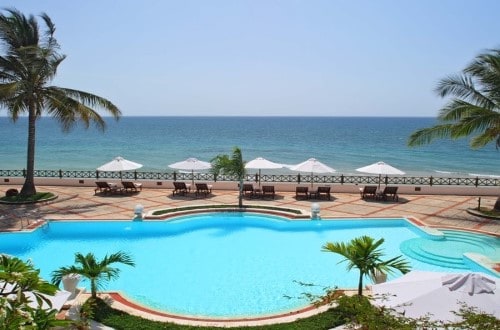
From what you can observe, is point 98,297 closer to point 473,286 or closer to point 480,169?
point 473,286

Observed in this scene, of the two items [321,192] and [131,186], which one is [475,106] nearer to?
[321,192]

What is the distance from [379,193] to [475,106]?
249 inches

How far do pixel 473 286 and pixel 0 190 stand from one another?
23.7 meters

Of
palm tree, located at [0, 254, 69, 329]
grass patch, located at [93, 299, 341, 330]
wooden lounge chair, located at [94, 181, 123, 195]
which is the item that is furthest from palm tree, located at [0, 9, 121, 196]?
palm tree, located at [0, 254, 69, 329]

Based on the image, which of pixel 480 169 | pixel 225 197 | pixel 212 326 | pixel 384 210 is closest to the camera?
pixel 212 326

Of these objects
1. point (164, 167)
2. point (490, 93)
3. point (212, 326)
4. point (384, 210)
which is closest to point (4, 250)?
point (212, 326)

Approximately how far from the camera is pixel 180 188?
21.8 metres

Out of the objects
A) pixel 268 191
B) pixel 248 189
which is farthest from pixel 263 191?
pixel 248 189

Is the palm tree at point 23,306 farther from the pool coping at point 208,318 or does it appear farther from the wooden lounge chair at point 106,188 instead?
the wooden lounge chair at point 106,188

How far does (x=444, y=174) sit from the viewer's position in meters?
43.1

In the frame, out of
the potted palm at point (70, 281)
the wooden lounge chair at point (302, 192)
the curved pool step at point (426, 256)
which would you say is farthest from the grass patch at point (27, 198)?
the curved pool step at point (426, 256)

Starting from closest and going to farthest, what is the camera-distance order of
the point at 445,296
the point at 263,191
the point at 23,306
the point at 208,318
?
1. the point at 23,306
2. the point at 445,296
3. the point at 208,318
4. the point at 263,191

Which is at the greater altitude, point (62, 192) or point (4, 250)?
point (62, 192)

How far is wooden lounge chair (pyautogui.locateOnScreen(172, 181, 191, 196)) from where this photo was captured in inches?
849
